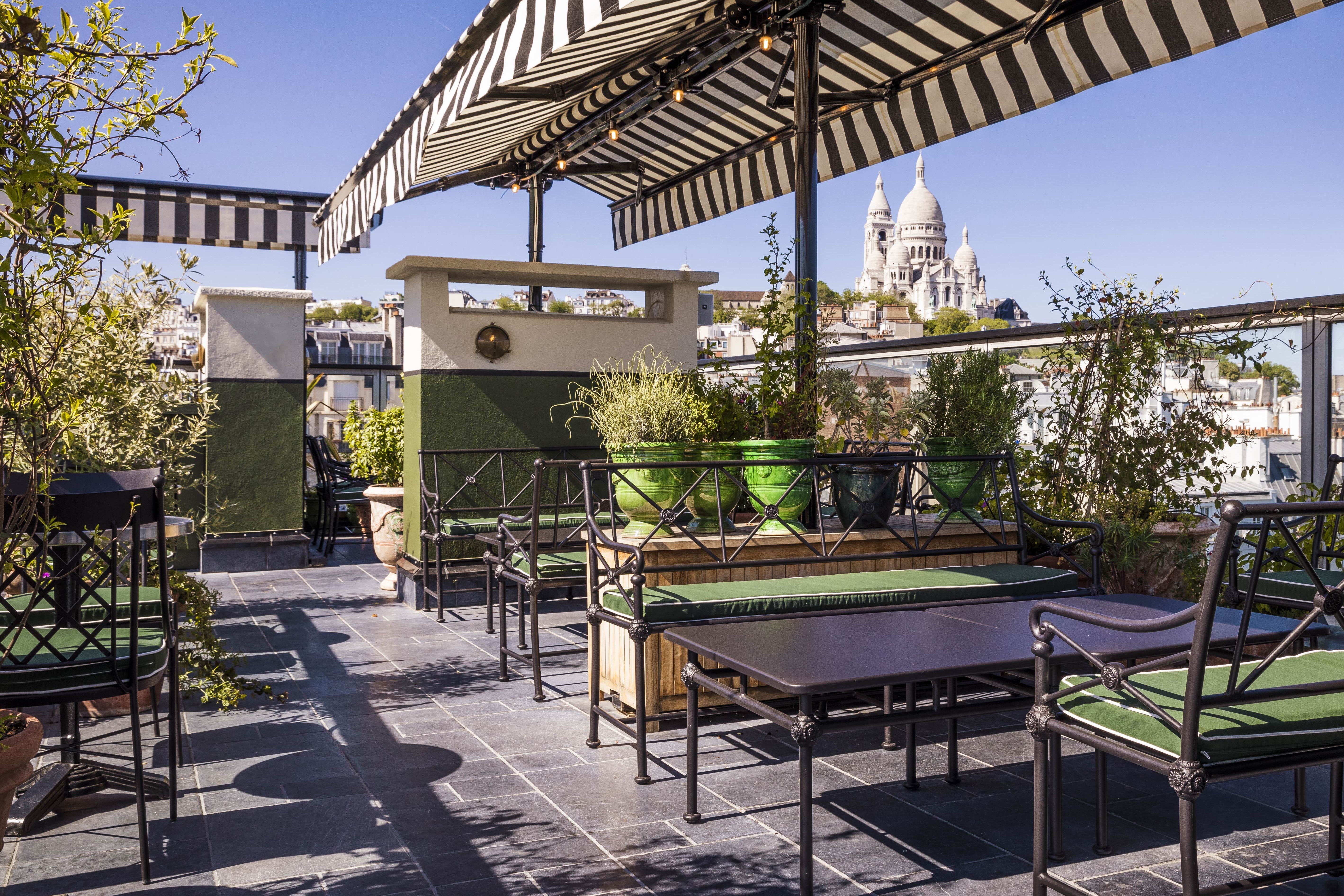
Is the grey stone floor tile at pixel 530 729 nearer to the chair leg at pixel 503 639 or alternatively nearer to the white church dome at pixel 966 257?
the chair leg at pixel 503 639

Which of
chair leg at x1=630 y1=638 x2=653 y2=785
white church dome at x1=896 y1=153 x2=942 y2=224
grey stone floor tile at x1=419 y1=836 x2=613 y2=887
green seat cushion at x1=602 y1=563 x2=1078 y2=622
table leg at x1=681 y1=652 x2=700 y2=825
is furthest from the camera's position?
white church dome at x1=896 y1=153 x2=942 y2=224

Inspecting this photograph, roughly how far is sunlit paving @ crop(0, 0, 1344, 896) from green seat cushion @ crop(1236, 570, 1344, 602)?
25 millimetres

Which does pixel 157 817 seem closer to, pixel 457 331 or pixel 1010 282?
pixel 457 331

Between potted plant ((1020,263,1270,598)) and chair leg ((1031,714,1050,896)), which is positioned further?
potted plant ((1020,263,1270,598))

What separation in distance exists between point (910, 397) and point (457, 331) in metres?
3.01

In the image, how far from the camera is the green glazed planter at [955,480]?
420cm

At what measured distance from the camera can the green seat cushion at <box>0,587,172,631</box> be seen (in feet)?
9.93

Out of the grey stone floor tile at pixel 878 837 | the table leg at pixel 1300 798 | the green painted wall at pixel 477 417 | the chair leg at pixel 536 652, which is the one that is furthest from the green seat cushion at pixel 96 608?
the table leg at pixel 1300 798

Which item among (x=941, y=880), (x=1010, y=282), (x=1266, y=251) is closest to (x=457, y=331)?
(x=941, y=880)

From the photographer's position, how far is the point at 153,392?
4.50 metres

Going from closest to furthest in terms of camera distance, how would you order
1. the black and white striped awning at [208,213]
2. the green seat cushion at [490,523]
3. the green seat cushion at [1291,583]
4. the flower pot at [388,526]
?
the green seat cushion at [1291,583] < the green seat cushion at [490,523] < the flower pot at [388,526] < the black and white striped awning at [208,213]

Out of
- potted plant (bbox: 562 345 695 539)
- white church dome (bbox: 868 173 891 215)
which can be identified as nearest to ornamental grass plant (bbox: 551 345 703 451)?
potted plant (bbox: 562 345 695 539)

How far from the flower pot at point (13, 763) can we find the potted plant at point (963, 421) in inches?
127

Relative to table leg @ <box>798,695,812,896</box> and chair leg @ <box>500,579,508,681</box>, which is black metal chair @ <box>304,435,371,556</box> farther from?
table leg @ <box>798,695,812,896</box>
